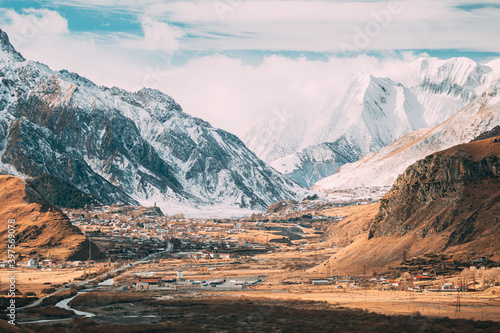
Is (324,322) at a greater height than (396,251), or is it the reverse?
(396,251)

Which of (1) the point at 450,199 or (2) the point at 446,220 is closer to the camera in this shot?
(2) the point at 446,220

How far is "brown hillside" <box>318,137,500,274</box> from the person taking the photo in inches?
6649

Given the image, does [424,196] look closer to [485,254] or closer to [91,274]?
[485,254]

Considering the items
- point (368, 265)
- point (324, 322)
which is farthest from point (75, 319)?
point (368, 265)

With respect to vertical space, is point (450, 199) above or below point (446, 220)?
above

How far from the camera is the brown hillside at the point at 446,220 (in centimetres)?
16888

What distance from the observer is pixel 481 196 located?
180 m

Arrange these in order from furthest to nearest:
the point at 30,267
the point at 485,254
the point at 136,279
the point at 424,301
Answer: the point at 30,267
the point at 136,279
the point at 485,254
the point at 424,301

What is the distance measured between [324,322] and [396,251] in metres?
66.3

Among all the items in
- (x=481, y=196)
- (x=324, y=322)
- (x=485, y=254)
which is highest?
(x=481, y=196)

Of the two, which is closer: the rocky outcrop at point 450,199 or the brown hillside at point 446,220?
the brown hillside at point 446,220

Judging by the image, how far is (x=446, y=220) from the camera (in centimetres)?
17775

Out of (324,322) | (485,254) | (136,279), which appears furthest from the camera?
(136,279)

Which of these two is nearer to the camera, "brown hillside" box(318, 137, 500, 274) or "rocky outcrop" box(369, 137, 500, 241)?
"brown hillside" box(318, 137, 500, 274)
